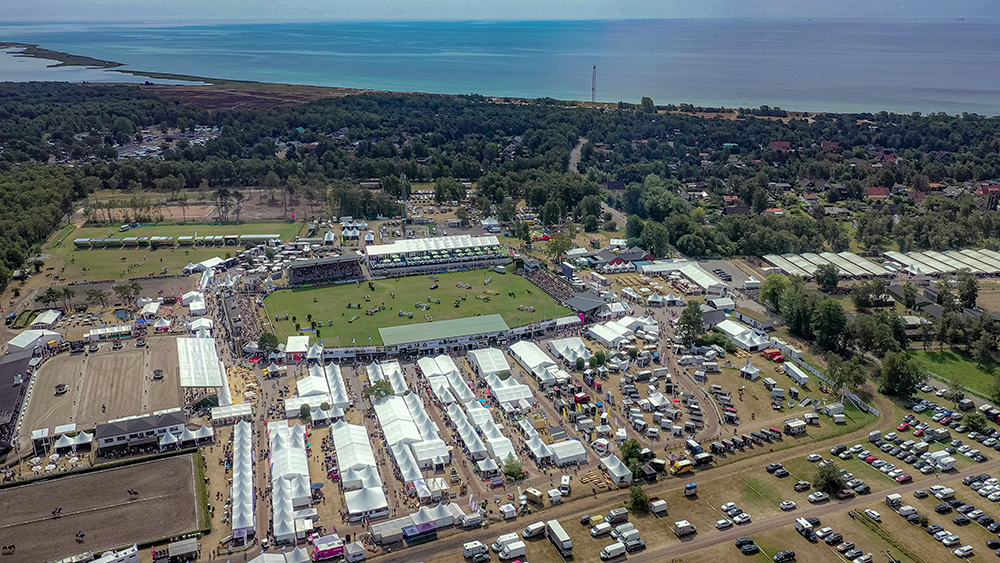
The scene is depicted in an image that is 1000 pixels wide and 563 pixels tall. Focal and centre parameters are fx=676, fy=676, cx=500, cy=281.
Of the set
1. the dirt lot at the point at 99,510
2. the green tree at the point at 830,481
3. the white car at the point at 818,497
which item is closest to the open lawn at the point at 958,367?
the green tree at the point at 830,481

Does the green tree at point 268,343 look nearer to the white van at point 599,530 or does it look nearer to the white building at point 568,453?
the white building at point 568,453

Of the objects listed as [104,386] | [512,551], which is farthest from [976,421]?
[104,386]

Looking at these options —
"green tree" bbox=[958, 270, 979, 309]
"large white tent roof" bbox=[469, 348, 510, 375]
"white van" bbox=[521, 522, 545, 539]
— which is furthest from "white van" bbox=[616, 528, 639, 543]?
"green tree" bbox=[958, 270, 979, 309]

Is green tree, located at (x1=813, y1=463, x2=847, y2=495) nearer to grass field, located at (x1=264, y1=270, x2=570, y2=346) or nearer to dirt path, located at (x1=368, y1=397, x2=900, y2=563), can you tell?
dirt path, located at (x1=368, y1=397, x2=900, y2=563)

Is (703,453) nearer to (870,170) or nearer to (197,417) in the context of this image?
(197,417)

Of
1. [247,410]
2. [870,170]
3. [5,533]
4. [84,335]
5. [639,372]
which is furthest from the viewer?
[870,170]

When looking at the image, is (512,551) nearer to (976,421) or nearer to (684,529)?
(684,529)

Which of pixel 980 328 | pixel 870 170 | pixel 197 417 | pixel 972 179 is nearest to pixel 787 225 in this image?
pixel 980 328
